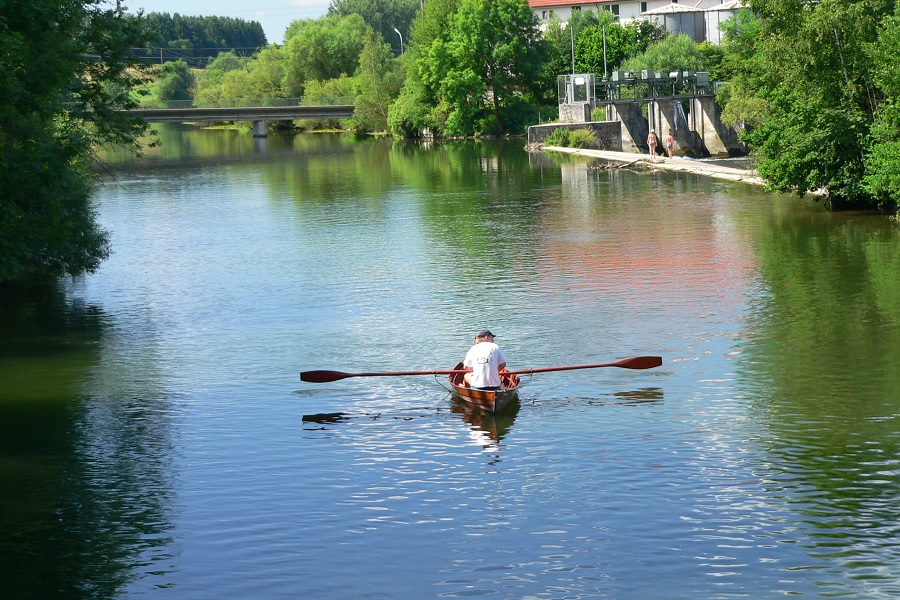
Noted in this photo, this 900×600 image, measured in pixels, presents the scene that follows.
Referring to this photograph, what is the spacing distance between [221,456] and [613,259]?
19.5m

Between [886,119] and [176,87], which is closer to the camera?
[886,119]

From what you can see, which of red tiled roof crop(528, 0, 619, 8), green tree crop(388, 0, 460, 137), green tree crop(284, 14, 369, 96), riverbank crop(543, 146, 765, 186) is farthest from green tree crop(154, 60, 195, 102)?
riverbank crop(543, 146, 765, 186)

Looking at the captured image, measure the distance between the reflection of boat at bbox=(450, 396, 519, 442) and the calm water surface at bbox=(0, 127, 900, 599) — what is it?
0.36ft

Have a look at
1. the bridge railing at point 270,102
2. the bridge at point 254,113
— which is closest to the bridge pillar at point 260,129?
the bridge at point 254,113

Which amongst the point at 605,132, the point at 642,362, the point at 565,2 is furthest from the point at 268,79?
the point at 642,362

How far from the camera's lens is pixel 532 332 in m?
26.2

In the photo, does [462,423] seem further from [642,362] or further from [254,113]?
[254,113]

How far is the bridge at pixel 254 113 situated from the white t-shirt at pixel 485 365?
9830cm

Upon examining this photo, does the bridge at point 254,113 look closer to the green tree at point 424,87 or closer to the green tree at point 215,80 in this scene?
the green tree at point 215,80

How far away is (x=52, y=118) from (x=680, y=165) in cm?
4145

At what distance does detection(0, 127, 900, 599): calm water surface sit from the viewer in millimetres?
14547

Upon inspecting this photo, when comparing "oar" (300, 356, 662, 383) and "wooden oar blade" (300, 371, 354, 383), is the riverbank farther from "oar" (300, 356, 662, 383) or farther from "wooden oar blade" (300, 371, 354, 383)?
"wooden oar blade" (300, 371, 354, 383)

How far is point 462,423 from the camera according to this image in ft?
66.4

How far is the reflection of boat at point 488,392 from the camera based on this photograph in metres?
20.3
